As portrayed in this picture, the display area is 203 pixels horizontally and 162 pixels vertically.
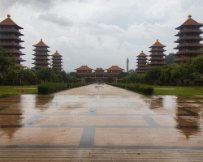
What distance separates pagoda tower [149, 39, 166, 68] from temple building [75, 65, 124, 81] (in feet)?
85.1

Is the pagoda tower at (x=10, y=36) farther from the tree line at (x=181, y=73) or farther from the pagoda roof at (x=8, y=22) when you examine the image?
the tree line at (x=181, y=73)

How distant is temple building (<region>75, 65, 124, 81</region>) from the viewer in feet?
306

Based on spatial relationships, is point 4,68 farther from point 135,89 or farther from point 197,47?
point 197,47

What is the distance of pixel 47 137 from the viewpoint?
257 inches

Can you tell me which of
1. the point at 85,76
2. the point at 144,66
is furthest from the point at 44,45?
the point at 144,66

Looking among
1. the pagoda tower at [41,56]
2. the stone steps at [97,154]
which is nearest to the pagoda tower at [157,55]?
the pagoda tower at [41,56]

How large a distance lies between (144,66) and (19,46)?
44.2 meters

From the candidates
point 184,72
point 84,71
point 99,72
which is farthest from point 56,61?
point 184,72

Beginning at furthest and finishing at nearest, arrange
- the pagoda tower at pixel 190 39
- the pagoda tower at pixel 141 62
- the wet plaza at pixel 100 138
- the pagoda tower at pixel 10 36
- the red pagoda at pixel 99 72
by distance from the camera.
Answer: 1. the red pagoda at pixel 99 72
2. the pagoda tower at pixel 141 62
3. the pagoda tower at pixel 10 36
4. the pagoda tower at pixel 190 39
5. the wet plaza at pixel 100 138

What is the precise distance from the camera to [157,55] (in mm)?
68562

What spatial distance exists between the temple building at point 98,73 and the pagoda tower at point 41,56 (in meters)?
25.7

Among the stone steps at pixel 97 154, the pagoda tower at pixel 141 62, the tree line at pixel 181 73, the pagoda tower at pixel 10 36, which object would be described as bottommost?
the stone steps at pixel 97 154

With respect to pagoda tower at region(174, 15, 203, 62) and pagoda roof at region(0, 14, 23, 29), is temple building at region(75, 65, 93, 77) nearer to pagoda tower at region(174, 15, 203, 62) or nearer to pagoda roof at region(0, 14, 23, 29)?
pagoda roof at region(0, 14, 23, 29)

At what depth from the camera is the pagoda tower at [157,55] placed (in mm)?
68125
